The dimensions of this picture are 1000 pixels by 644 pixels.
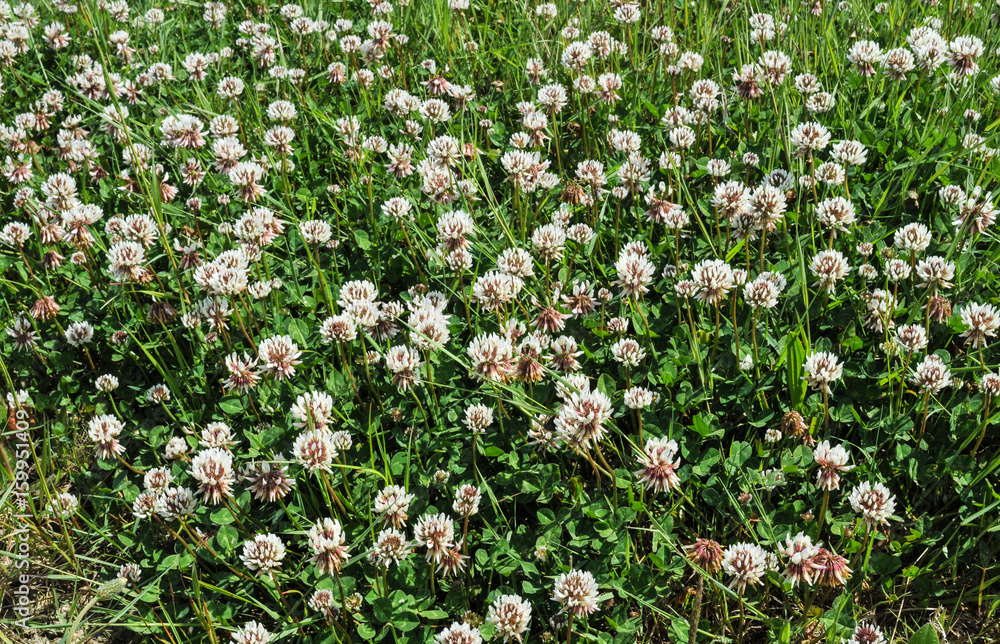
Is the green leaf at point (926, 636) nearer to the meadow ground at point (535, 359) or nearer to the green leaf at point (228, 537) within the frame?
the meadow ground at point (535, 359)

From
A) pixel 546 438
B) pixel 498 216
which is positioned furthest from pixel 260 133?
pixel 546 438

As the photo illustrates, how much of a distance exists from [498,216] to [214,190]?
186 cm

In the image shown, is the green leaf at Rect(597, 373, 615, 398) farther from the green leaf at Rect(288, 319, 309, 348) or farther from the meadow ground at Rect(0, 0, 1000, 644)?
the green leaf at Rect(288, 319, 309, 348)

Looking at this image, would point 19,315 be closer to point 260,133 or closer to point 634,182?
point 260,133

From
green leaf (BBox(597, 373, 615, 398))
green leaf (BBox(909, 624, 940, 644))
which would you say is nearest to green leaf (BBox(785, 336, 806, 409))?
green leaf (BBox(597, 373, 615, 398))

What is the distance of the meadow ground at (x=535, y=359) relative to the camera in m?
2.85

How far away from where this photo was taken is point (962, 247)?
3553 mm

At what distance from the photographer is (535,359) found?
3.02 m

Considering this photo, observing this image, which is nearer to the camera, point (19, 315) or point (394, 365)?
point (394, 365)

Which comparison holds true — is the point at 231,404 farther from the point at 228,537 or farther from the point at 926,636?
the point at 926,636

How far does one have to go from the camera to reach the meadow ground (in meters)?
2.85

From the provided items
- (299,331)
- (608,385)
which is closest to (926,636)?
(608,385)

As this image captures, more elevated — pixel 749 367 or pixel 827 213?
pixel 827 213

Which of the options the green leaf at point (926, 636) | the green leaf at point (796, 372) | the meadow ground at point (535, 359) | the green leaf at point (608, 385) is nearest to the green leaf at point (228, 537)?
the meadow ground at point (535, 359)
